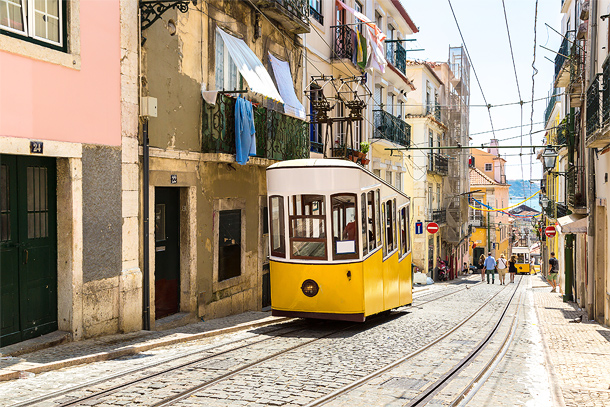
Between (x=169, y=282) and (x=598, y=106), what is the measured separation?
29.5ft

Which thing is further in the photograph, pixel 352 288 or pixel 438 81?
pixel 438 81

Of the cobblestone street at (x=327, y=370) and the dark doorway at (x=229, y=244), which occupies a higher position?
the dark doorway at (x=229, y=244)

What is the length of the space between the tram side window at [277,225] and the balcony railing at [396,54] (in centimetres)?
1654

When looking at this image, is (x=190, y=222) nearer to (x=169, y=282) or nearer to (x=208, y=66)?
(x=169, y=282)

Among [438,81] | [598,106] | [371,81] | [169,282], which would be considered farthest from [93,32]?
[438,81]

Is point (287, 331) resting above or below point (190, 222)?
below

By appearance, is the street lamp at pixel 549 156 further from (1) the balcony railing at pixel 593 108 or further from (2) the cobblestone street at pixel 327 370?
(2) the cobblestone street at pixel 327 370

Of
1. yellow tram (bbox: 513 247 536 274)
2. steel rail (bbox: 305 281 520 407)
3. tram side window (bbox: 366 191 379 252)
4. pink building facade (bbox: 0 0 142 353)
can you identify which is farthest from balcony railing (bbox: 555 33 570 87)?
yellow tram (bbox: 513 247 536 274)

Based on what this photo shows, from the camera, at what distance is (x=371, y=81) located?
23906 mm

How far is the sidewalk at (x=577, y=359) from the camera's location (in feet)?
22.5

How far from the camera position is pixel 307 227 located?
1036 centimetres

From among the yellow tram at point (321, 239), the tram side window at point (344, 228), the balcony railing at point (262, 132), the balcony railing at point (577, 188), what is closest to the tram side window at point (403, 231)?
the yellow tram at point (321, 239)

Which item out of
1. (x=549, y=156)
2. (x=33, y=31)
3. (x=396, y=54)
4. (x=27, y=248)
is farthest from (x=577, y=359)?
(x=396, y=54)

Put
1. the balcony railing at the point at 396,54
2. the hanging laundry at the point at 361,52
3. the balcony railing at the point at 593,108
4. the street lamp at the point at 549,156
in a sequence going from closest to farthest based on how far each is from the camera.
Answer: the balcony railing at the point at 593,108 < the hanging laundry at the point at 361,52 < the street lamp at the point at 549,156 < the balcony railing at the point at 396,54
